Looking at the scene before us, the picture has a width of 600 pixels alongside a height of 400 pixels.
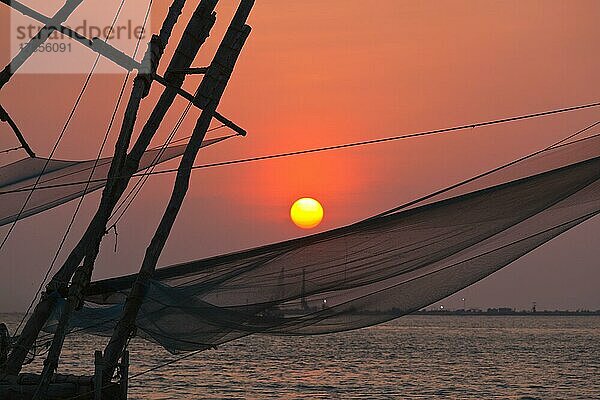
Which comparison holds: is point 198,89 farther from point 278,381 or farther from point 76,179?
point 278,381

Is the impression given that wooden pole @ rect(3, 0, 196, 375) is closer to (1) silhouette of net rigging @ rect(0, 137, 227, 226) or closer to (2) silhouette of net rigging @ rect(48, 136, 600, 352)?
(2) silhouette of net rigging @ rect(48, 136, 600, 352)

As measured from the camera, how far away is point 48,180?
11984 mm

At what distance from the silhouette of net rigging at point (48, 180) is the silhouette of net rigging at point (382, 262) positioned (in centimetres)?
240

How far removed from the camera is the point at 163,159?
40.0ft

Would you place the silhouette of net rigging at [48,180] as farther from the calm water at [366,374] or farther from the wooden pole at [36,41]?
the calm water at [366,374]

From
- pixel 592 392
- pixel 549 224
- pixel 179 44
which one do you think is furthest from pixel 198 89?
pixel 592 392

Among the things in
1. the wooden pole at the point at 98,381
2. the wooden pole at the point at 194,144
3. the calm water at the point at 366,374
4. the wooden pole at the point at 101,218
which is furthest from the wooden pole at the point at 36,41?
the calm water at the point at 366,374

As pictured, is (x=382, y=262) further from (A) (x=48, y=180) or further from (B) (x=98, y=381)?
(A) (x=48, y=180)

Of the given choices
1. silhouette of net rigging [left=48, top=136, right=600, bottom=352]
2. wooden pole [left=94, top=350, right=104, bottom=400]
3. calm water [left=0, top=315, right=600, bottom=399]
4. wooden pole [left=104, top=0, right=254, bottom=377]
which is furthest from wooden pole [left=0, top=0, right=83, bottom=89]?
calm water [left=0, top=315, right=600, bottom=399]

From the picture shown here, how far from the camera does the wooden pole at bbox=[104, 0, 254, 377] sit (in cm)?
957

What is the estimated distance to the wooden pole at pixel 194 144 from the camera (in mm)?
9570

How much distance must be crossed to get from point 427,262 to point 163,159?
4.68 metres

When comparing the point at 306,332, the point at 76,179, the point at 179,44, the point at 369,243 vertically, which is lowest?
the point at 306,332

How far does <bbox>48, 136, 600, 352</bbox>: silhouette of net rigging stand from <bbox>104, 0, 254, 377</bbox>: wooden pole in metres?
0.26
